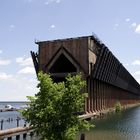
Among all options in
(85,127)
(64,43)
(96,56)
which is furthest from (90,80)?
(85,127)

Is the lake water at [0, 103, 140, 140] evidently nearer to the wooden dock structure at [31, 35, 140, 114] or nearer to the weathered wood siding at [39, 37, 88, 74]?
the wooden dock structure at [31, 35, 140, 114]

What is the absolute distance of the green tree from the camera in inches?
800

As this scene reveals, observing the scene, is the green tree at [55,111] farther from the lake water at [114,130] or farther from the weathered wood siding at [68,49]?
the weathered wood siding at [68,49]

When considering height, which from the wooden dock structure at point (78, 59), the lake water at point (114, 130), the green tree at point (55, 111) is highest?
the wooden dock structure at point (78, 59)

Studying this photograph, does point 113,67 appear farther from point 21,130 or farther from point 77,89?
point 77,89

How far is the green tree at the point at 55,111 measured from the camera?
20328 mm

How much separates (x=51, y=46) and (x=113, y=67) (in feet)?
94.8

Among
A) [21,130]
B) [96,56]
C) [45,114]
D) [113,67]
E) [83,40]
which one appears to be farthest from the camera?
[113,67]

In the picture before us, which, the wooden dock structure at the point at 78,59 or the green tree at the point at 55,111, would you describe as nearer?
the green tree at the point at 55,111

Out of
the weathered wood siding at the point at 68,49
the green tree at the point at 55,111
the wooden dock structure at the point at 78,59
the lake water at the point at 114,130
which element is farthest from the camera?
the wooden dock structure at the point at 78,59

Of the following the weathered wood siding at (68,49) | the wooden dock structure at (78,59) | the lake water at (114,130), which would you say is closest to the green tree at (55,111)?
the lake water at (114,130)

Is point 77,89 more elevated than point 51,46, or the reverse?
point 51,46

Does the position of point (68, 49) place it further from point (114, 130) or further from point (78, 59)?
point (114, 130)

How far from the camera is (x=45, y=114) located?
2041 cm
